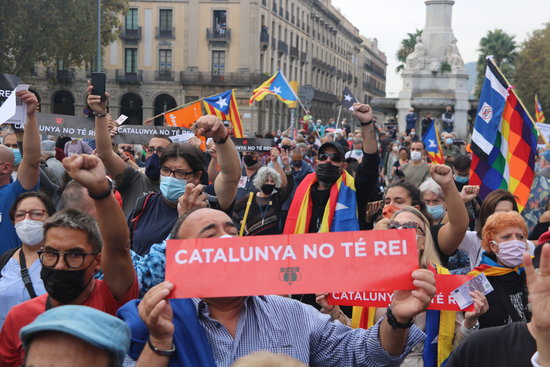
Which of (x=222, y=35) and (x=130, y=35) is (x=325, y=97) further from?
(x=130, y=35)

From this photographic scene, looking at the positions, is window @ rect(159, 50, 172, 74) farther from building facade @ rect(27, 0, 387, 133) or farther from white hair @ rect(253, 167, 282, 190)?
white hair @ rect(253, 167, 282, 190)

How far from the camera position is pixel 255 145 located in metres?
9.62

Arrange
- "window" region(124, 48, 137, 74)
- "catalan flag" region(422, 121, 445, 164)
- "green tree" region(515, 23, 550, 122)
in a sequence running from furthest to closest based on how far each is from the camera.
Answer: "window" region(124, 48, 137, 74)
"green tree" region(515, 23, 550, 122)
"catalan flag" region(422, 121, 445, 164)

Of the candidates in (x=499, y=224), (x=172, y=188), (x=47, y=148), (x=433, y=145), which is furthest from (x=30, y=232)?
(x=433, y=145)

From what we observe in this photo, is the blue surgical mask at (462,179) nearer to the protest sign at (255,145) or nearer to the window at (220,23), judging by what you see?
the protest sign at (255,145)

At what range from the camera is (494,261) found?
443 centimetres

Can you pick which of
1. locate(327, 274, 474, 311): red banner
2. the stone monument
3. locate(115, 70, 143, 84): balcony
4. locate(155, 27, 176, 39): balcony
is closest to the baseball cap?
locate(327, 274, 474, 311): red banner

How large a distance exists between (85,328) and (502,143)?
6.49m

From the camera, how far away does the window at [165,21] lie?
175ft

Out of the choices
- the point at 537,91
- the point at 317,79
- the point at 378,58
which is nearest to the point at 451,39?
the point at 537,91

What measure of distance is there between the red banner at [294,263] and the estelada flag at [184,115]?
10.5 m

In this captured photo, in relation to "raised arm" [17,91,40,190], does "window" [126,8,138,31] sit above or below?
above

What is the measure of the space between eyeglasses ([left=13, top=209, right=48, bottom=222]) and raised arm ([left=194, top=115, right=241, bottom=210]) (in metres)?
1.11

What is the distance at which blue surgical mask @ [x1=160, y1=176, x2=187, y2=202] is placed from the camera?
4.47m
